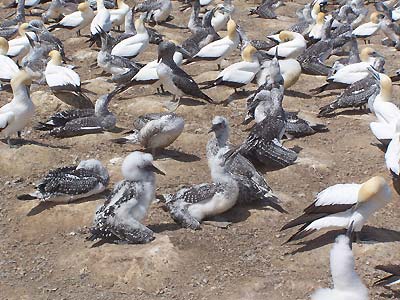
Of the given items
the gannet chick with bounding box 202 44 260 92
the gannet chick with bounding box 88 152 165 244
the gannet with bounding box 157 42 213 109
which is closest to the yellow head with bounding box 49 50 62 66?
the gannet with bounding box 157 42 213 109

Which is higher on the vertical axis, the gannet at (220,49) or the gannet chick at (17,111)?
the gannet chick at (17,111)

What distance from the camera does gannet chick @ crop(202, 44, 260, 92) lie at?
13.8 metres

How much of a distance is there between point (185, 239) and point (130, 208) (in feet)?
2.24

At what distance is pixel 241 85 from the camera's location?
546 inches

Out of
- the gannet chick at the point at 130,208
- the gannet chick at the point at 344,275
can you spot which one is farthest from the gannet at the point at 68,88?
the gannet chick at the point at 344,275

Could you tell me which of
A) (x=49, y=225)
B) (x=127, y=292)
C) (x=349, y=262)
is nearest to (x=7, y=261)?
(x=49, y=225)

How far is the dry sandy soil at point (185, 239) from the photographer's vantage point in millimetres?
7562

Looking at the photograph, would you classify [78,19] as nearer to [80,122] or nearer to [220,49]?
[220,49]

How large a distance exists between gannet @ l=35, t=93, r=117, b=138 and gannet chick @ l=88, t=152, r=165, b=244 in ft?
11.5

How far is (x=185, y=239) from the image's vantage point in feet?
27.4

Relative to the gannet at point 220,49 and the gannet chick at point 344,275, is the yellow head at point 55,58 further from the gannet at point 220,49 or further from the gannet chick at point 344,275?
the gannet chick at point 344,275

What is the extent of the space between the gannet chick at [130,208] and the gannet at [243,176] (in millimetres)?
1143

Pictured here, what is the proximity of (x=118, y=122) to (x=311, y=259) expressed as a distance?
5.66 m

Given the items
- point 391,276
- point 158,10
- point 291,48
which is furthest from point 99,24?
point 391,276
